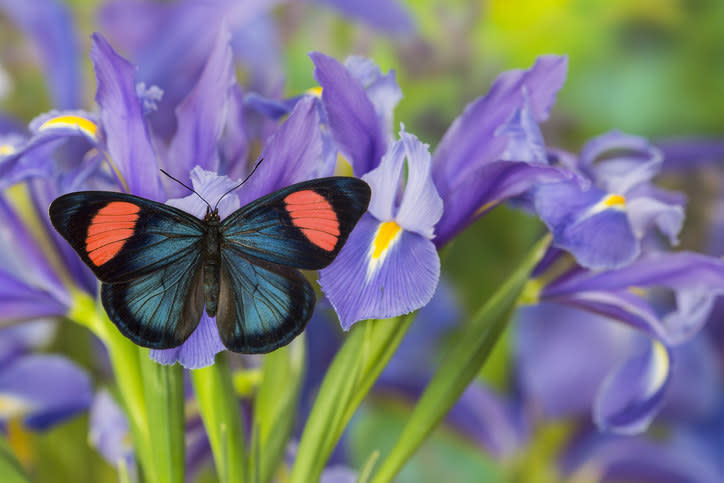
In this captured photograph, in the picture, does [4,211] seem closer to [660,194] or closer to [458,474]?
[660,194]

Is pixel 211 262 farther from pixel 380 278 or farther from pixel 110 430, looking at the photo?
pixel 110 430

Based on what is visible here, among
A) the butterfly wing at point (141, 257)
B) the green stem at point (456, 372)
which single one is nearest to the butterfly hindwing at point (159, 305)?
the butterfly wing at point (141, 257)

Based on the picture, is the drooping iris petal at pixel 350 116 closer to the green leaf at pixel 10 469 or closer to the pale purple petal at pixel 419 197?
the pale purple petal at pixel 419 197

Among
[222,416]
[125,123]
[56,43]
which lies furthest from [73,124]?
[56,43]

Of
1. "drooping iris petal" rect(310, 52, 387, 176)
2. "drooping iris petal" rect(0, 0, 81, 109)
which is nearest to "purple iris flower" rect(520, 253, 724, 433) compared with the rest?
"drooping iris petal" rect(310, 52, 387, 176)

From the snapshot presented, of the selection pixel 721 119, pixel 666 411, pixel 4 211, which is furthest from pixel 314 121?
pixel 721 119

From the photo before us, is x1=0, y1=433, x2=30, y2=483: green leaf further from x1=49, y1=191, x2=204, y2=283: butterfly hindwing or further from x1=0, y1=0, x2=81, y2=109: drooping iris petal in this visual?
x1=0, y1=0, x2=81, y2=109: drooping iris petal
